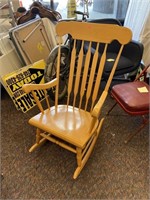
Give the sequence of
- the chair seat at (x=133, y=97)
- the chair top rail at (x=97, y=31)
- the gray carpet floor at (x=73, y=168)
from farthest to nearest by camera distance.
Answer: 1. the chair seat at (x=133, y=97)
2. the gray carpet floor at (x=73, y=168)
3. the chair top rail at (x=97, y=31)

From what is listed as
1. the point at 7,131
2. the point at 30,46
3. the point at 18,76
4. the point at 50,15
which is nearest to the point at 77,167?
the point at 7,131

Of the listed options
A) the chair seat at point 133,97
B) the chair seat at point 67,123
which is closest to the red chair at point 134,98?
the chair seat at point 133,97

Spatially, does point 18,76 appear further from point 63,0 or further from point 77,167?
point 63,0

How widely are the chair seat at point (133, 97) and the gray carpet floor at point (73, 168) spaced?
0.39 metres

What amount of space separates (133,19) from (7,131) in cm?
221

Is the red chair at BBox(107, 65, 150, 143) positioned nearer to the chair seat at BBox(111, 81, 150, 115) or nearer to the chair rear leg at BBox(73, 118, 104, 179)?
the chair seat at BBox(111, 81, 150, 115)

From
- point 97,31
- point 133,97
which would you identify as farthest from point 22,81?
point 133,97

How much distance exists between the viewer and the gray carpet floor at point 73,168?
4.30 feet

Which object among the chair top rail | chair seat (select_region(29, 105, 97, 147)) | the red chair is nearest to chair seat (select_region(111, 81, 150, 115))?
the red chair

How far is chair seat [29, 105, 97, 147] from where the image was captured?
1.23 m

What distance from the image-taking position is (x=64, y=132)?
49.5 inches

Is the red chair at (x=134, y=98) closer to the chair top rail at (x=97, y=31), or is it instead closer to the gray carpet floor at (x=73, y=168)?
the gray carpet floor at (x=73, y=168)

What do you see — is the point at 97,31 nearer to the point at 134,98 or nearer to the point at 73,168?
the point at 134,98

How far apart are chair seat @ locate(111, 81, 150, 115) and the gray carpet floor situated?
1.28ft
